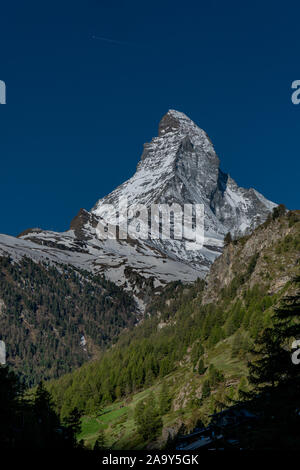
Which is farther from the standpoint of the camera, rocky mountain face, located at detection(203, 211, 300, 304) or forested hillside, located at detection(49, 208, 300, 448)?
rocky mountain face, located at detection(203, 211, 300, 304)

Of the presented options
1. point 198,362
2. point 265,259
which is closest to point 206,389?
point 198,362

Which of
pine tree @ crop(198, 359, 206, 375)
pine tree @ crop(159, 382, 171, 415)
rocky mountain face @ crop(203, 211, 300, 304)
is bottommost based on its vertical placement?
pine tree @ crop(159, 382, 171, 415)

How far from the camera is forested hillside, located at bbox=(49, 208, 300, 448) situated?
103 meters

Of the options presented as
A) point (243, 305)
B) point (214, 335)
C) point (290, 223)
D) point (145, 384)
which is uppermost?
point (290, 223)

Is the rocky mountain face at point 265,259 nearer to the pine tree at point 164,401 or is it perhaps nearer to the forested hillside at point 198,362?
the forested hillside at point 198,362

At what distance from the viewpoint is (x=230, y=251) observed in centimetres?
19525

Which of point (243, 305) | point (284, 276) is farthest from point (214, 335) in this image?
point (284, 276)

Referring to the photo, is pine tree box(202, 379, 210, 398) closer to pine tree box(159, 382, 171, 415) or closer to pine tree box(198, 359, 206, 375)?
pine tree box(198, 359, 206, 375)

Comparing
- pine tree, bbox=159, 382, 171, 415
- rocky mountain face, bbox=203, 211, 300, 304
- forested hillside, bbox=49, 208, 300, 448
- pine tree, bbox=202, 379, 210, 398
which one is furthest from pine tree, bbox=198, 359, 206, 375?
rocky mountain face, bbox=203, 211, 300, 304

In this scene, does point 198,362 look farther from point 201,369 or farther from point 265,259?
point 265,259

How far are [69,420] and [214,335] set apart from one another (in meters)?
45.7

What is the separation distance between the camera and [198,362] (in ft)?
432
